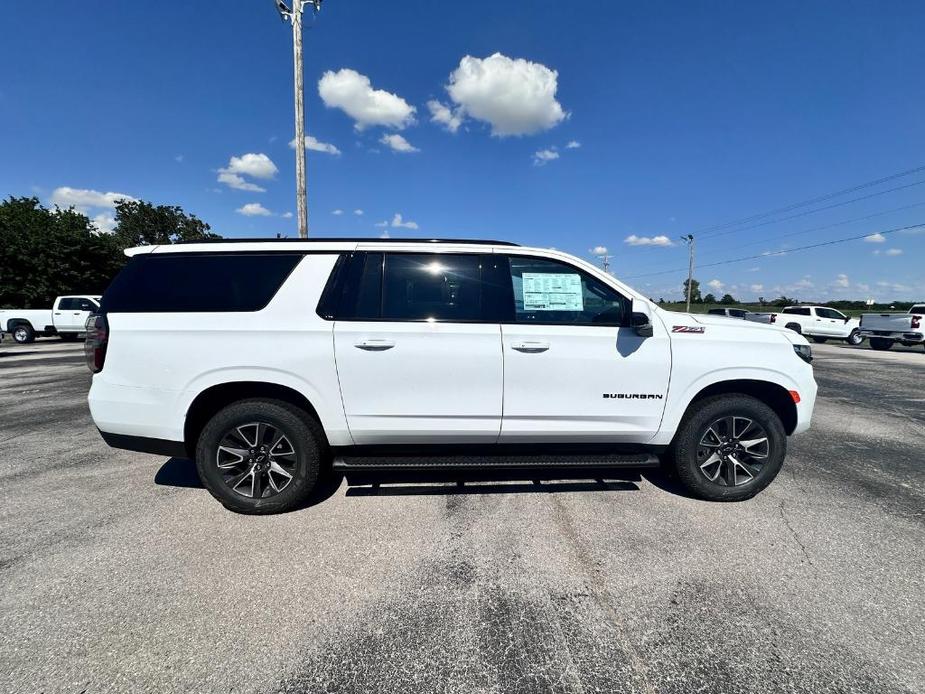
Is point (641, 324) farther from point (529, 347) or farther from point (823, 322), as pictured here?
point (823, 322)

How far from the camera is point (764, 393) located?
332cm

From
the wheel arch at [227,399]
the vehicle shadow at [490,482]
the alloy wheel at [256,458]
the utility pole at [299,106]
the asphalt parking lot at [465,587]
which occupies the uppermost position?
the utility pole at [299,106]

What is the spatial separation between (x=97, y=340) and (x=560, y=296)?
3401mm

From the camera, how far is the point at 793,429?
332 centimetres

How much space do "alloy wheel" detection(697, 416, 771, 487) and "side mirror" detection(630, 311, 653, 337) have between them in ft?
3.15

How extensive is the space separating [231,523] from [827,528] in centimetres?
426

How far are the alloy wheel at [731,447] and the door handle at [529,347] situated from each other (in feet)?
4.96

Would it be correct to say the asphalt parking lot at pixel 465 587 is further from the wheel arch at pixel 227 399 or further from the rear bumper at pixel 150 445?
the wheel arch at pixel 227 399

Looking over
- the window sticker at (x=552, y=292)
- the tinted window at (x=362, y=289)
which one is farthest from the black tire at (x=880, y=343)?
the tinted window at (x=362, y=289)

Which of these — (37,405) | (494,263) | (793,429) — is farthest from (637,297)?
(37,405)

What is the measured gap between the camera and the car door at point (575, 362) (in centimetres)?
294

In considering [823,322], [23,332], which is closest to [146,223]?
[23,332]

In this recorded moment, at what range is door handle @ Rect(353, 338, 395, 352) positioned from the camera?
285 centimetres

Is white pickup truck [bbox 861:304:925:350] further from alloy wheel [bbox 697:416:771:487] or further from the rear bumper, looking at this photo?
the rear bumper
